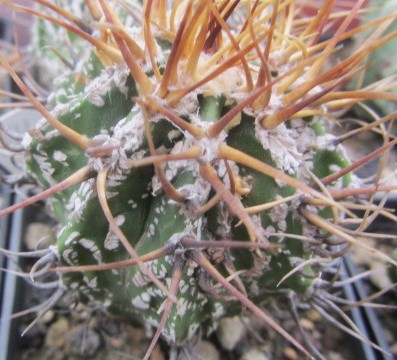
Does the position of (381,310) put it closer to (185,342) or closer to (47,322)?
(185,342)

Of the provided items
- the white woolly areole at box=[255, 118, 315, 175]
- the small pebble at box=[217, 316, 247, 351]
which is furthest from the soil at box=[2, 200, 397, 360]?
the white woolly areole at box=[255, 118, 315, 175]

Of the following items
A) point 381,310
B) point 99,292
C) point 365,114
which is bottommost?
point 381,310

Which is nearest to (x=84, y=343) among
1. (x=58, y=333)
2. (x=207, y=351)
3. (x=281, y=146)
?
(x=58, y=333)

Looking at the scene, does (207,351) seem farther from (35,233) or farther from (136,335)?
(35,233)

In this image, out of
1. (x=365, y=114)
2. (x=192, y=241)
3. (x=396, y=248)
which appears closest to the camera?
(x=192, y=241)

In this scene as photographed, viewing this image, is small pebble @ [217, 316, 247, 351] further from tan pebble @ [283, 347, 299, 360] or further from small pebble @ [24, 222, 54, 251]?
small pebble @ [24, 222, 54, 251]

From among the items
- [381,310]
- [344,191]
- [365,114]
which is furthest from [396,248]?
[344,191]
